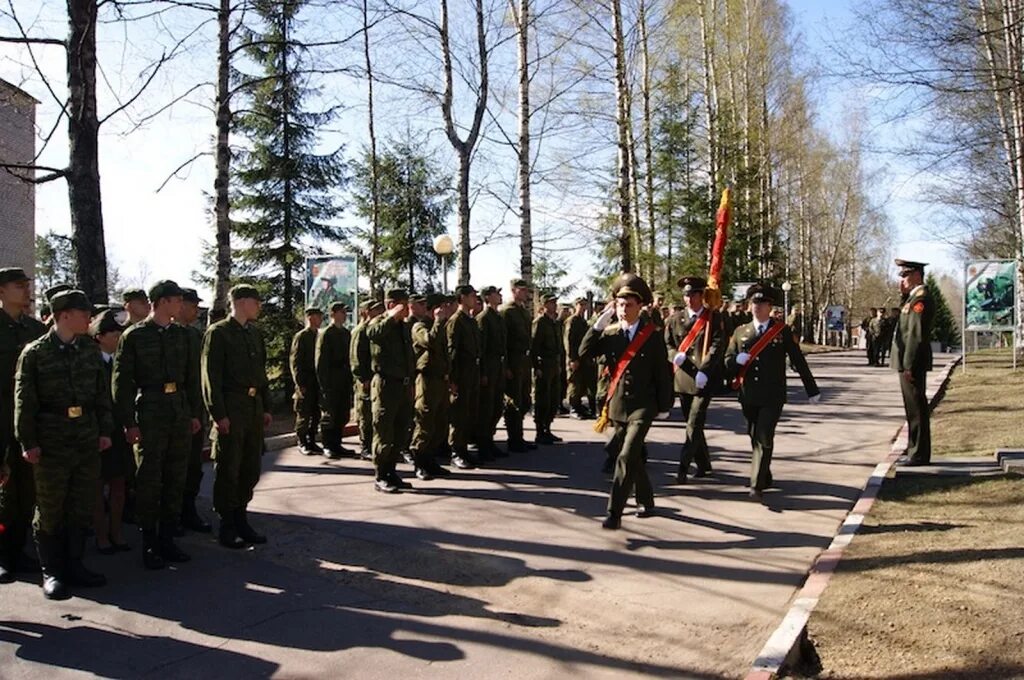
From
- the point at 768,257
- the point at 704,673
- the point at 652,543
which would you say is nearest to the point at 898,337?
the point at 652,543

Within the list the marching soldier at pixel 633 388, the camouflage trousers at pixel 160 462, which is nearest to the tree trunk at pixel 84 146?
the camouflage trousers at pixel 160 462

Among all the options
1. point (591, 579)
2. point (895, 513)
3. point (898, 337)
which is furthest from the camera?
point (898, 337)

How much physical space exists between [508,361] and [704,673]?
7.67 meters

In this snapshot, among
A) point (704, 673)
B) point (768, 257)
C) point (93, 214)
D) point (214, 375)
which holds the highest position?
point (768, 257)

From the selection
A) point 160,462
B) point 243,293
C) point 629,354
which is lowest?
point 160,462

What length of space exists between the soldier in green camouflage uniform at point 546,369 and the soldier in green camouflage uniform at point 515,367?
0.33 metres

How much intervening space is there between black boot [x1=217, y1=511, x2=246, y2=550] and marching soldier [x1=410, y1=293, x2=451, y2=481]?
9.58 ft

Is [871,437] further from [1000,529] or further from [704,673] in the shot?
[704,673]

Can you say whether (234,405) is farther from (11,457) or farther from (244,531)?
(11,457)

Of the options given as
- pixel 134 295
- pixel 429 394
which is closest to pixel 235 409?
pixel 134 295

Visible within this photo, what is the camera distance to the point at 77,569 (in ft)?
19.4

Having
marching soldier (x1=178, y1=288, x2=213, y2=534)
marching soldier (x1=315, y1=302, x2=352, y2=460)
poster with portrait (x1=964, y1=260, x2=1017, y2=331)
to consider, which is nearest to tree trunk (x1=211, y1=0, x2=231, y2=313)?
marching soldier (x1=315, y1=302, x2=352, y2=460)

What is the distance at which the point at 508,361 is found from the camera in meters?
11.9

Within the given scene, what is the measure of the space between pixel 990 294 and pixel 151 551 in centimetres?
2269
